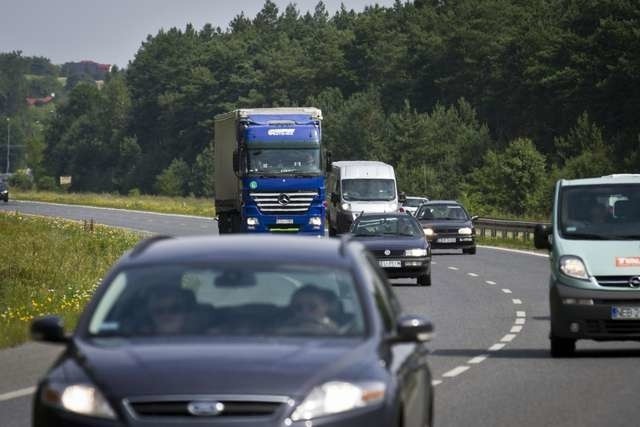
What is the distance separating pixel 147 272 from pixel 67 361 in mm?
836

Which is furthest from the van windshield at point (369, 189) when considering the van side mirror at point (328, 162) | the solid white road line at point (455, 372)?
the solid white road line at point (455, 372)

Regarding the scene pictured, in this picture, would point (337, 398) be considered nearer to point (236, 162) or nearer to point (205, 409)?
point (205, 409)

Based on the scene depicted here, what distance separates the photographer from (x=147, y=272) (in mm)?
8414

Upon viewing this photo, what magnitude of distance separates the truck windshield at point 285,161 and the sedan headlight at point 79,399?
34.1 metres

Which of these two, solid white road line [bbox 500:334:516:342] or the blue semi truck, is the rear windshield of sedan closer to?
solid white road line [bbox 500:334:516:342]

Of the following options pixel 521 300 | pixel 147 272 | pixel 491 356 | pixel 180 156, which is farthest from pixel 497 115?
pixel 147 272

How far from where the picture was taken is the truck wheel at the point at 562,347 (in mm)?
18125

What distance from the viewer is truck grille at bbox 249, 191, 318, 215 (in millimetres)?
42031

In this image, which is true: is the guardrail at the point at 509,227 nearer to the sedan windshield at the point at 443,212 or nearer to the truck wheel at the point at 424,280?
the sedan windshield at the point at 443,212

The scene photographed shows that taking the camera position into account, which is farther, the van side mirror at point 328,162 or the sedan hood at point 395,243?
the van side mirror at point 328,162

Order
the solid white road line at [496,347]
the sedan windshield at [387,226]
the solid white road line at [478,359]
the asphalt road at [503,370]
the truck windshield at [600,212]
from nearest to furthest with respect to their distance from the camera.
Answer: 1. the asphalt road at [503,370]
2. the solid white road line at [478,359]
3. the truck windshield at [600,212]
4. the solid white road line at [496,347]
5. the sedan windshield at [387,226]

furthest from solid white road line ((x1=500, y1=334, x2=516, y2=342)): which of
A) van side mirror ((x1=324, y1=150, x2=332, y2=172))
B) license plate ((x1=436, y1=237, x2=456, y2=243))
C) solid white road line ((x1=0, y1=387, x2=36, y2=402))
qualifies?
license plate ((x1=436, y1=237, x2=456, y2=243))

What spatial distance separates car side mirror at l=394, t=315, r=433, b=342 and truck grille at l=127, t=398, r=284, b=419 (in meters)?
1.16

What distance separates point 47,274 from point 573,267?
13276 millimetres
